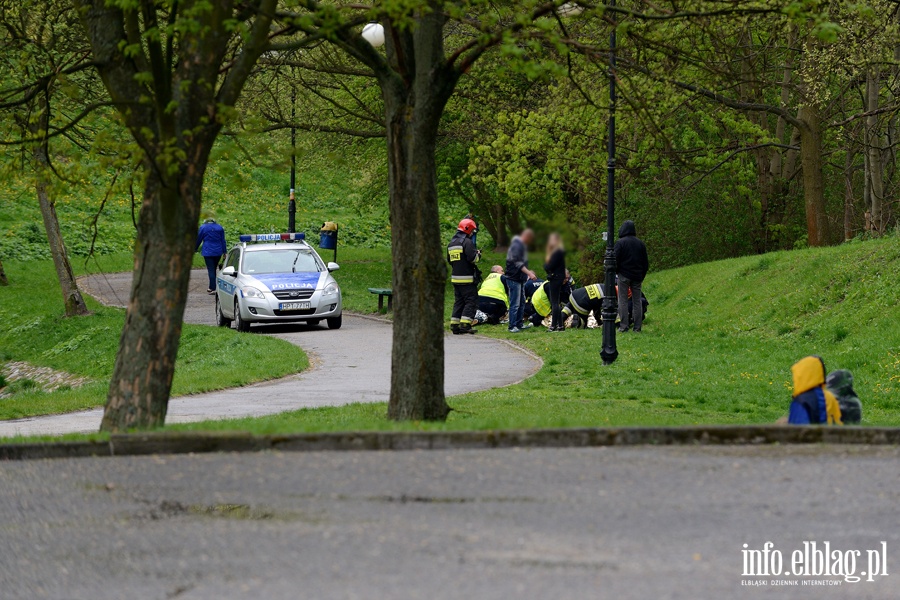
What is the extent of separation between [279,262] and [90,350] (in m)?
4.25

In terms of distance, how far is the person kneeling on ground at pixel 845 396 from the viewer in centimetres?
1096

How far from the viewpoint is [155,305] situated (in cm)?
1120

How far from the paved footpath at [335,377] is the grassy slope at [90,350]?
0.47 meters

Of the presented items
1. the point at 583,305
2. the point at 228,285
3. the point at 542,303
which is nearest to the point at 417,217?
the point at 583,305

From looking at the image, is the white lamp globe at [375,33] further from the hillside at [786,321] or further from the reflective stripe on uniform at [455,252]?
the reflective stripe on uniform at [455,252]

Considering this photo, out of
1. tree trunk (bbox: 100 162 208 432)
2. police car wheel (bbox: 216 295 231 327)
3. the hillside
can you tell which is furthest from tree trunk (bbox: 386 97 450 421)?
police car wheel (bbox: 216 295 231 327)

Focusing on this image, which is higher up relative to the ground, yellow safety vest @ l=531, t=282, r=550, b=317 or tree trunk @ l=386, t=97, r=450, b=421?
tree trunk @ l=386, t=97, r=450, b=421

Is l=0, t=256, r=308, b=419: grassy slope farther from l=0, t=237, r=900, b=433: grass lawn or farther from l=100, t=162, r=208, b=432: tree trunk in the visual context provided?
l=100, t=162, r=208, b=432: tree trunk

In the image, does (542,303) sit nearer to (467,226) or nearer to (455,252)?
(455,252)

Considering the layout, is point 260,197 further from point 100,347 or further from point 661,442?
point 661,442

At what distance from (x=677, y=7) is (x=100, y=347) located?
17547 mm

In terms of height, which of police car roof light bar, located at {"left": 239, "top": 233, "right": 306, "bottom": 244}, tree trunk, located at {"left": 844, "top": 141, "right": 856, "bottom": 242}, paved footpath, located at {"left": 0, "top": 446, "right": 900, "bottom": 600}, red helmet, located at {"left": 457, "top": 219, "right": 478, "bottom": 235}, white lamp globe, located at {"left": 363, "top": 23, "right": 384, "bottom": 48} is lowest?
paved footpath, located at {"left": 0, "top": 446, "right": 900, "bottom": 600}

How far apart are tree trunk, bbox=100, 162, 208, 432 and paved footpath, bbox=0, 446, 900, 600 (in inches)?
59.1

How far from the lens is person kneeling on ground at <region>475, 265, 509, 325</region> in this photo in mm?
27547
